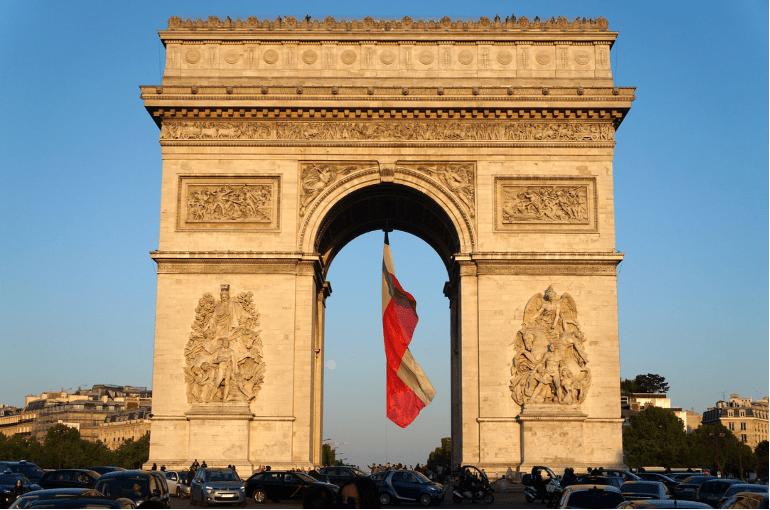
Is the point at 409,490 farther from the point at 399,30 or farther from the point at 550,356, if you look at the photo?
the point at 399,30

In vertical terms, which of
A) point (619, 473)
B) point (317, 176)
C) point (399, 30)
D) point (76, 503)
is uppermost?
point (399, 30)

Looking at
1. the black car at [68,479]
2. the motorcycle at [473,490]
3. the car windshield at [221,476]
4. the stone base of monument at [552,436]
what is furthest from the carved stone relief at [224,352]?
the stone base of monument at [552,436]

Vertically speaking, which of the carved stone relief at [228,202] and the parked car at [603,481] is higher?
the carved stone relief at [228,202]

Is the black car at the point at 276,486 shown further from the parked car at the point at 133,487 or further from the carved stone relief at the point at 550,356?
the carved stone relief at the point at 550,356

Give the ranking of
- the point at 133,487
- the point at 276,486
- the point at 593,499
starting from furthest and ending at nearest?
1. the point at 276,486
2. the point at 133,487
3. the point at 593,499

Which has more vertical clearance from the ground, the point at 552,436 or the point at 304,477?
the point at 552,436

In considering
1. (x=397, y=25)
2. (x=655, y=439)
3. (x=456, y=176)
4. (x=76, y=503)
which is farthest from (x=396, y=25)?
(x=655, y=439)

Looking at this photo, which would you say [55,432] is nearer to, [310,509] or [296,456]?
[296,456]
